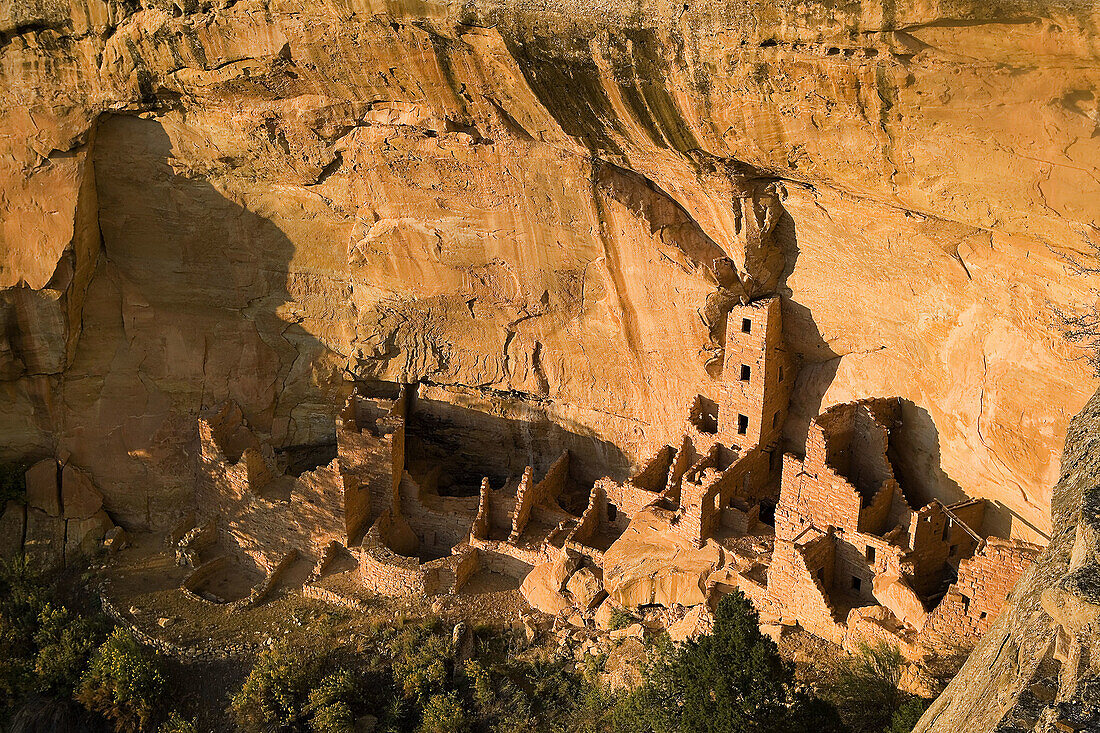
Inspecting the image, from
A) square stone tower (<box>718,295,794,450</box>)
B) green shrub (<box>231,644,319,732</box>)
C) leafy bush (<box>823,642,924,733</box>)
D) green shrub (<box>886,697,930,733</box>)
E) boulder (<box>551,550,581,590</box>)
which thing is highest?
square stone tower (<box>718,295,794,450</box>)

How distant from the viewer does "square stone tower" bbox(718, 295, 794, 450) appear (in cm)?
1404

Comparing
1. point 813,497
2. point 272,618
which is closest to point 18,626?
point 272,618

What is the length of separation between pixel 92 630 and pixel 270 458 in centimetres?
365

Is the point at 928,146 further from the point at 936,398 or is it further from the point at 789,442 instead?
the point at 789,442

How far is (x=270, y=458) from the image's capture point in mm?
17406

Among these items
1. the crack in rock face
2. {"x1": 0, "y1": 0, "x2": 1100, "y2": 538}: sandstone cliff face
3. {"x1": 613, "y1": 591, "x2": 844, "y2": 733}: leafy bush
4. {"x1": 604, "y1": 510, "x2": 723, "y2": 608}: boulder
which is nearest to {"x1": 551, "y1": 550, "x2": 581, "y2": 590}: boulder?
{"x1": 604, "y1": 510, "x2": 723, "y2": 608}: boulder

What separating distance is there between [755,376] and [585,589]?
11.9ft

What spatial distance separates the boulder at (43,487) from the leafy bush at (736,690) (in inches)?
459

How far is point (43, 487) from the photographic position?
18.1 metres

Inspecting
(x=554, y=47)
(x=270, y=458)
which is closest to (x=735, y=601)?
(x=554, y=47)

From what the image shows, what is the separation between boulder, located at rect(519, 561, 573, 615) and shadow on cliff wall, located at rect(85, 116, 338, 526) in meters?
5.32

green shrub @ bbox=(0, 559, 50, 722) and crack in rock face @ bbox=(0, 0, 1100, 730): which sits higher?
crack in rock face @ bbox=(0, 0, 1100, 730)

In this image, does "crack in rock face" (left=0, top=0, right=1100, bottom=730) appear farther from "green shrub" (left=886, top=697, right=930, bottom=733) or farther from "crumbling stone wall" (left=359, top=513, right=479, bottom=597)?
"crumbling stone wall" (left=359, top=513, right=479, bottom=597)

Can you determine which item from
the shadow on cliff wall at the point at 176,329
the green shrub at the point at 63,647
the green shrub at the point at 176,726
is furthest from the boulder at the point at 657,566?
the green shrub at the point at 63,647
